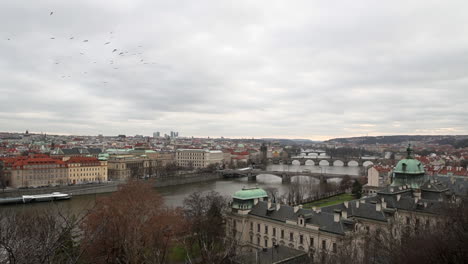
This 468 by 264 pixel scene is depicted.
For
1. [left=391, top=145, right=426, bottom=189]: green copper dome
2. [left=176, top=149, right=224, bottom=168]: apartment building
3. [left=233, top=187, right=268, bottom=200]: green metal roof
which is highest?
[left=391, top=145, right=426, bottom=189]: green copper dome

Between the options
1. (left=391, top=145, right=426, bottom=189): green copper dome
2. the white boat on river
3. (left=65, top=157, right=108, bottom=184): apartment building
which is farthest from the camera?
(left=65, top=157, right=108, bottom=184): apartment building

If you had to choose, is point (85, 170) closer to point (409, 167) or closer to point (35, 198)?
point (35, 198)

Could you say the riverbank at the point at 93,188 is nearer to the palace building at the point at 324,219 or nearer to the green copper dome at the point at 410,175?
the palace building at the point at 324,219

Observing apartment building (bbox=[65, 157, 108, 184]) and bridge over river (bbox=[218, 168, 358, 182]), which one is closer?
apartment building (bbox=[65, 157, 108, 184])

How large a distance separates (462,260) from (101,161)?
2359 inches

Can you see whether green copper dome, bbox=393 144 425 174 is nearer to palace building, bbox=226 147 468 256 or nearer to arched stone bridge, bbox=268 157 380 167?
palace building, bbox=226 147 468 256

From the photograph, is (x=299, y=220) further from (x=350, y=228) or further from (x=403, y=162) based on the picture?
(x=403, y=162)

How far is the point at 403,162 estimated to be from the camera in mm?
29062

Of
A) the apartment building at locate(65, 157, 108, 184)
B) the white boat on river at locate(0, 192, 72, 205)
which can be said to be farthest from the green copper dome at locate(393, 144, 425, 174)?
the apartment building at locate(65, 157, 108, 184)

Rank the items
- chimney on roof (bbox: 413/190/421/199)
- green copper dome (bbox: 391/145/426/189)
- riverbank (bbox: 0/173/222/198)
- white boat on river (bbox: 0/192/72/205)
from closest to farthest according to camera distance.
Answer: chimney on roof (bbox: 413/190/421/199) → green copper dome (bbox: 391/145/426/189) → white boat on river (bbox: 0/192/72/205) → riverbank (bbox: 0/173/222/198)

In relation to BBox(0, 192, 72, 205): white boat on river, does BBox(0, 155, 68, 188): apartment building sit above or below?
above

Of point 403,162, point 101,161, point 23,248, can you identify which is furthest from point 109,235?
point 101,161

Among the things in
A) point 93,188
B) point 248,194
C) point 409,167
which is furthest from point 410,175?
point 93,188

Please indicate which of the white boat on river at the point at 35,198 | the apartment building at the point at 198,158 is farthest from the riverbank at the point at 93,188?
the apartment building at the point at 198,158
